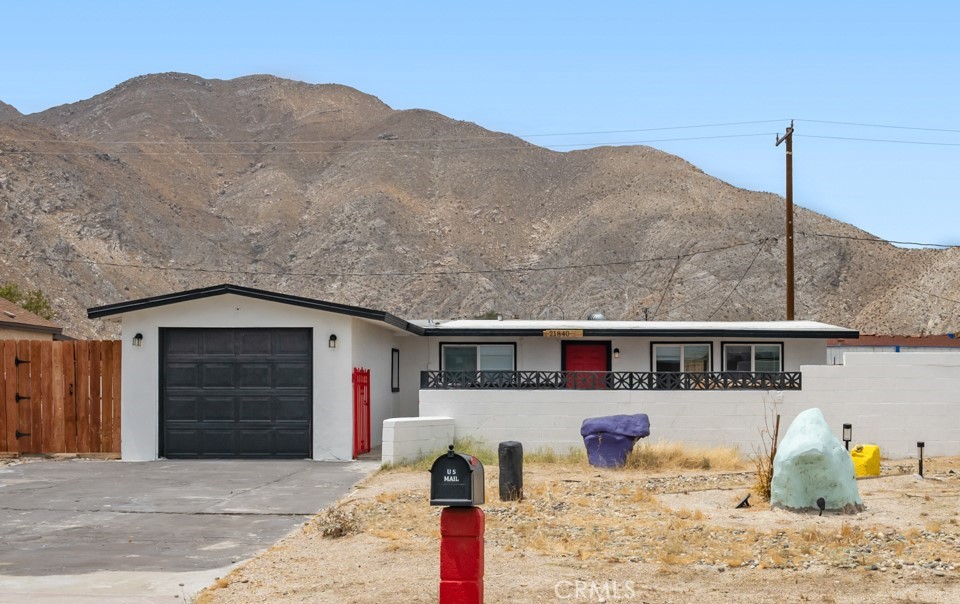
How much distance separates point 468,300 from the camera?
82562mm

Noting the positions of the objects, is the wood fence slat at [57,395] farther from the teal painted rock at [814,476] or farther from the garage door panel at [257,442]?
the teal painted rock at [814,476]

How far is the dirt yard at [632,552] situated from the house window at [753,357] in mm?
10355

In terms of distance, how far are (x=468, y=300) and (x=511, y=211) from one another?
1960cm

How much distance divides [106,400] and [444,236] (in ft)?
231

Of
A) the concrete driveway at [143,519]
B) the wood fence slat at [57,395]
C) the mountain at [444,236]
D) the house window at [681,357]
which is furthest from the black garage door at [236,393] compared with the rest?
the mountain at [444,236]

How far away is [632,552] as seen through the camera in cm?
1134

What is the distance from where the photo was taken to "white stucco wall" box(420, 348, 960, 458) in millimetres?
23453

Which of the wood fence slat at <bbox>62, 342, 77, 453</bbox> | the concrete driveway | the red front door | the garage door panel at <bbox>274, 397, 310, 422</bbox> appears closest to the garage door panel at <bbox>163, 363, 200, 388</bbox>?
the concrete driveway

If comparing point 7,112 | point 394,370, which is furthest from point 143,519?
point 7,112

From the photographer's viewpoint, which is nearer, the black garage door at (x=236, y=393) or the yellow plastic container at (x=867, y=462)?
the yellow plastic container at (x=867, y=462)

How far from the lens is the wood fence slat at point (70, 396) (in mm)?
22938

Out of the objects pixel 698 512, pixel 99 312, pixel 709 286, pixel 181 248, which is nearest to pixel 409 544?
pixel 698 512

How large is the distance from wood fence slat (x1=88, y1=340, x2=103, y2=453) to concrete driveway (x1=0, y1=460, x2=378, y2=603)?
26.7 inches

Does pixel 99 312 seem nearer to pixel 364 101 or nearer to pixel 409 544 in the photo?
pixel 409 544
